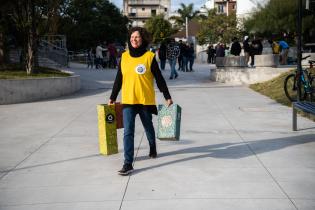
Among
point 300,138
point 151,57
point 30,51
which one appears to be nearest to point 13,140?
point 151,57

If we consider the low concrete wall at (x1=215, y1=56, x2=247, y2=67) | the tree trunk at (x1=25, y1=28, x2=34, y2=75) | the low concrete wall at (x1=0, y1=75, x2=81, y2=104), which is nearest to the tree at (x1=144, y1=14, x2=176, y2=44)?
the low concrete wall at (x1=215, y1=56, x2=247, y2=67)

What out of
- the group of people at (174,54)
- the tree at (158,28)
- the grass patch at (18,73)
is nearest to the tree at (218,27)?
the group of people at (174,54)

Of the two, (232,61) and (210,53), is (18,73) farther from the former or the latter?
(210,53)

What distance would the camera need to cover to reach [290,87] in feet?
44.2

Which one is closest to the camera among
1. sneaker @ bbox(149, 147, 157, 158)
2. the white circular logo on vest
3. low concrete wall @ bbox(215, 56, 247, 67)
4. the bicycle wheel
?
the white circular logo on vest

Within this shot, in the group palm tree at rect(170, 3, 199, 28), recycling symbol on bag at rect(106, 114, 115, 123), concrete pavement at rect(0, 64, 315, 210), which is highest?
palm tree at rect(170, 3, 199, 28)

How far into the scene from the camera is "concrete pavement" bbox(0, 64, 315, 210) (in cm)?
487

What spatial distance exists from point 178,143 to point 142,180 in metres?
2.20

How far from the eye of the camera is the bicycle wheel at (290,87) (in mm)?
12633

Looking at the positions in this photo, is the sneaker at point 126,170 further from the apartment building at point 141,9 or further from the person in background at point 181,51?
the apartment building at point 141,9

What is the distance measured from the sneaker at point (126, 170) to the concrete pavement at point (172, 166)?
0.06 m

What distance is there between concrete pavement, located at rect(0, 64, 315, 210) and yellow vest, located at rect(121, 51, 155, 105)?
894 millimetres

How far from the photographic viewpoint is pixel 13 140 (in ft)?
27.0

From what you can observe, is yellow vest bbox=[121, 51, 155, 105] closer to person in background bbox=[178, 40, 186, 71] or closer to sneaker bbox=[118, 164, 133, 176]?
sneaker bbox=[118, 164, 133, 176]
